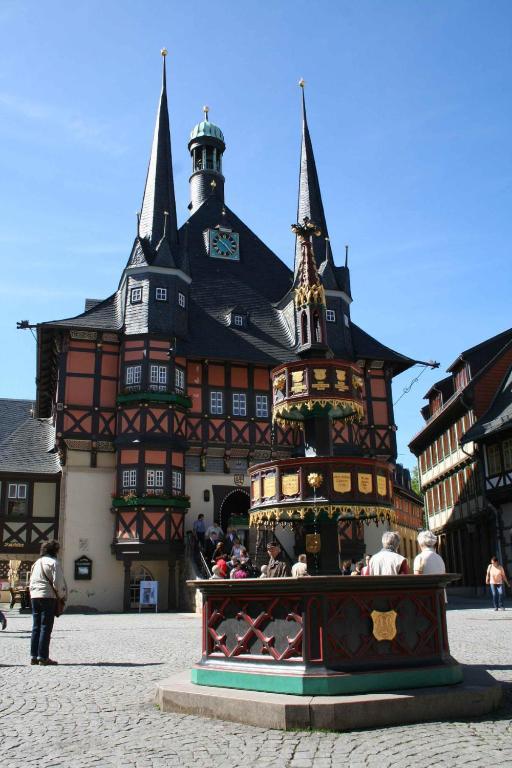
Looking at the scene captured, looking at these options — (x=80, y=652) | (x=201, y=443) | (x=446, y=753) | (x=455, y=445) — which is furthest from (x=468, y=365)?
(x=446, y=753)

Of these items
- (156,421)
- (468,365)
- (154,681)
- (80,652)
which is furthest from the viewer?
(468,365)

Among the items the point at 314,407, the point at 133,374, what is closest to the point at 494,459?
the point at 133,374

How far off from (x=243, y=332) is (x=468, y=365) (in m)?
10.4

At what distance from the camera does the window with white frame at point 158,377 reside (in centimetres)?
3172

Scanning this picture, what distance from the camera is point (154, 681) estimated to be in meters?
9.89

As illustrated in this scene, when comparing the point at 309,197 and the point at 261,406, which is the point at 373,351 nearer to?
the point at 261,406

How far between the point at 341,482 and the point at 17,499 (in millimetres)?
25780

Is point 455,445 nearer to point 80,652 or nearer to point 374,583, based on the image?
point 80,652

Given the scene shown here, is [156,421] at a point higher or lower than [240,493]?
higher

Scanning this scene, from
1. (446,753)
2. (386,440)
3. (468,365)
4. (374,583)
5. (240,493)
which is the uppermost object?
(468,365)

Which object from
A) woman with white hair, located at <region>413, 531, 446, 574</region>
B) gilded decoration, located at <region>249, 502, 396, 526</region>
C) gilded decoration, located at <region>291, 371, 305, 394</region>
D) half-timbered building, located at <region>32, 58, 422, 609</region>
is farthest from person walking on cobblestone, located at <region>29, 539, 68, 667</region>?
half-timbered building, located at <region>32, 58, 422, 609</region>

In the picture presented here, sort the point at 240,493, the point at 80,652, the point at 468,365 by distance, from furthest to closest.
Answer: the point at 468,365
the point at 240,493
the point at 80,652

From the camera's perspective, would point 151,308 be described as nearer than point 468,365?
Yes

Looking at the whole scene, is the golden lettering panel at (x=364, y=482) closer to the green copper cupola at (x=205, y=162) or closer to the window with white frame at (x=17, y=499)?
the window with white frame at (x=17, y=499)
